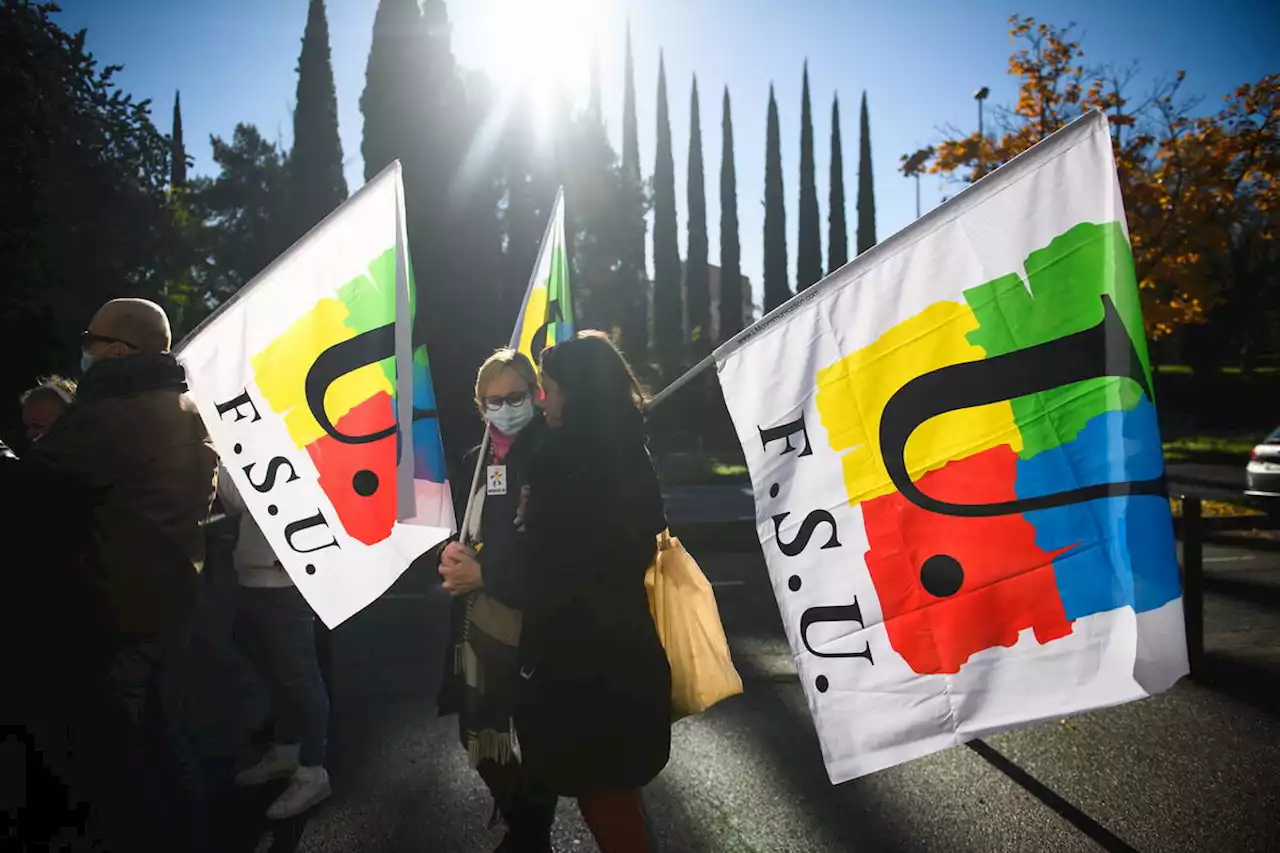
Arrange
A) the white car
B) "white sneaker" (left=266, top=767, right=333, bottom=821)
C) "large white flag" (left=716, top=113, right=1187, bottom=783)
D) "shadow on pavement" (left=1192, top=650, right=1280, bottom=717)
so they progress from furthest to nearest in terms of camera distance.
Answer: the white car
"shadow on pavement" (left=1192, top=650, right=1280, bottom=717)
"white sneaker" (left=266, top=767, right=333, bottom=821)
"large white flag" (left=716, top=113, right=1187, bottom=783)

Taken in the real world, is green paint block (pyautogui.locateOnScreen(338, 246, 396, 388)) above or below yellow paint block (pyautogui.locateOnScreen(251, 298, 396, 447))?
above

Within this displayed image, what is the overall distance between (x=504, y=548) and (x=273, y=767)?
2.00 meters

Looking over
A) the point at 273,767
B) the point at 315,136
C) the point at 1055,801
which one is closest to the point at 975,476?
the point at 1055,801

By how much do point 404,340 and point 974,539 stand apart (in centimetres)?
185

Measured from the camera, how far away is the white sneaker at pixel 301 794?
3.37 m

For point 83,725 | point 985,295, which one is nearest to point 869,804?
point 985,295

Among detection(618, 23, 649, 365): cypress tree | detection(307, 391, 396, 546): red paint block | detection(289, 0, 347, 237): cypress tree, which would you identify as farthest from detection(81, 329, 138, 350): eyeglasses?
detection(618, 23, 649, 365): cypress tree

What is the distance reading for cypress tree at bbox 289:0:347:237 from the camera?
23156 millimetres

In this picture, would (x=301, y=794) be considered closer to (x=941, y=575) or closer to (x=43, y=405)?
(x=43, y=405)

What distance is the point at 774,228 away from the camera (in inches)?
1543

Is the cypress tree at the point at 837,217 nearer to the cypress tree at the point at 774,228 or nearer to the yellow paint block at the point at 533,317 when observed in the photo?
the cypress tree at the point at 774,228

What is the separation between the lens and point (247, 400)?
2924 millimetres

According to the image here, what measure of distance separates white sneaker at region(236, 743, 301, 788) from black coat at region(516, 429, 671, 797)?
6.50ft

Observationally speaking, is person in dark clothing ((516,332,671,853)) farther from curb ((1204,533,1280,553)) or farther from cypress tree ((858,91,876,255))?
cypress tree ((858,91,876,255))
